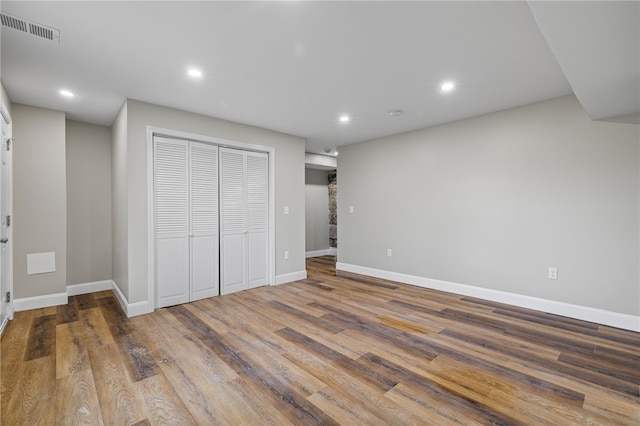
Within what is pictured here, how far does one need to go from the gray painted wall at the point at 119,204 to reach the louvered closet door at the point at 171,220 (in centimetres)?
33

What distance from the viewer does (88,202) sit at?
14.3ft

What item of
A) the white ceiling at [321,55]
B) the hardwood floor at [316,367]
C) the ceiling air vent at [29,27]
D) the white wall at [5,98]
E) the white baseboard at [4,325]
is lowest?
the hardwood floor at [316,367]

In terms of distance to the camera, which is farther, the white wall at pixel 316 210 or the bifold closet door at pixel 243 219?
the white wall at pixel 316 210

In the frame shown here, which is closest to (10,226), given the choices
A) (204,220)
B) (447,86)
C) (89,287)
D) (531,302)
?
(89,287)

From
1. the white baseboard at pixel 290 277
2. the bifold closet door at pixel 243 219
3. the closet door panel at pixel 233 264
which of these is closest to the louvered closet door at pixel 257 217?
the bifold closet door at pixel 243 219

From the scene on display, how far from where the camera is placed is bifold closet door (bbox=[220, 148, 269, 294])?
4.28 m

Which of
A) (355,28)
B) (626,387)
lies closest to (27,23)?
(355,28)

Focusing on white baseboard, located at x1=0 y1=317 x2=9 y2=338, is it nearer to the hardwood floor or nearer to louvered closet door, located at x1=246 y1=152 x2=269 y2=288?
the hardwood floor

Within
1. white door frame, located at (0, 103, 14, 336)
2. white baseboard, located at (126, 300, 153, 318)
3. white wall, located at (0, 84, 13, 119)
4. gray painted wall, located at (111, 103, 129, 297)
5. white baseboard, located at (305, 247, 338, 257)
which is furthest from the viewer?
white baseboard, located at (305, 247, 338, 257)

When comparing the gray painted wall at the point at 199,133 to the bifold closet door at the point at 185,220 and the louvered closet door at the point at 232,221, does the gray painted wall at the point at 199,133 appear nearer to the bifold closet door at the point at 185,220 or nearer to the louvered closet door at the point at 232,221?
the bifold closet door at the point at 185,220

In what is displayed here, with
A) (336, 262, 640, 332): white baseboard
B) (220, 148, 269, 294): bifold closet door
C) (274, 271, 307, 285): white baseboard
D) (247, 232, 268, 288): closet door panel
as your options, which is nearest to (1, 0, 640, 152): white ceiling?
(220, 148, 269, 294): bifold closet door

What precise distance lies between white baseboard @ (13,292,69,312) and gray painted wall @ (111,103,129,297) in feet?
2.02

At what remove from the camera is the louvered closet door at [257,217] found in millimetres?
4566

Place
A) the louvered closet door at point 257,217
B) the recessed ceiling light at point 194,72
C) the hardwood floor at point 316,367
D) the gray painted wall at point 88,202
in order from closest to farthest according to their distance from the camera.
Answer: the hardwood floor at point 316,367, the recessed ceiling light at point 194,72, the gray painted wall at point 88,202, the louvered closet door at point 257,217
